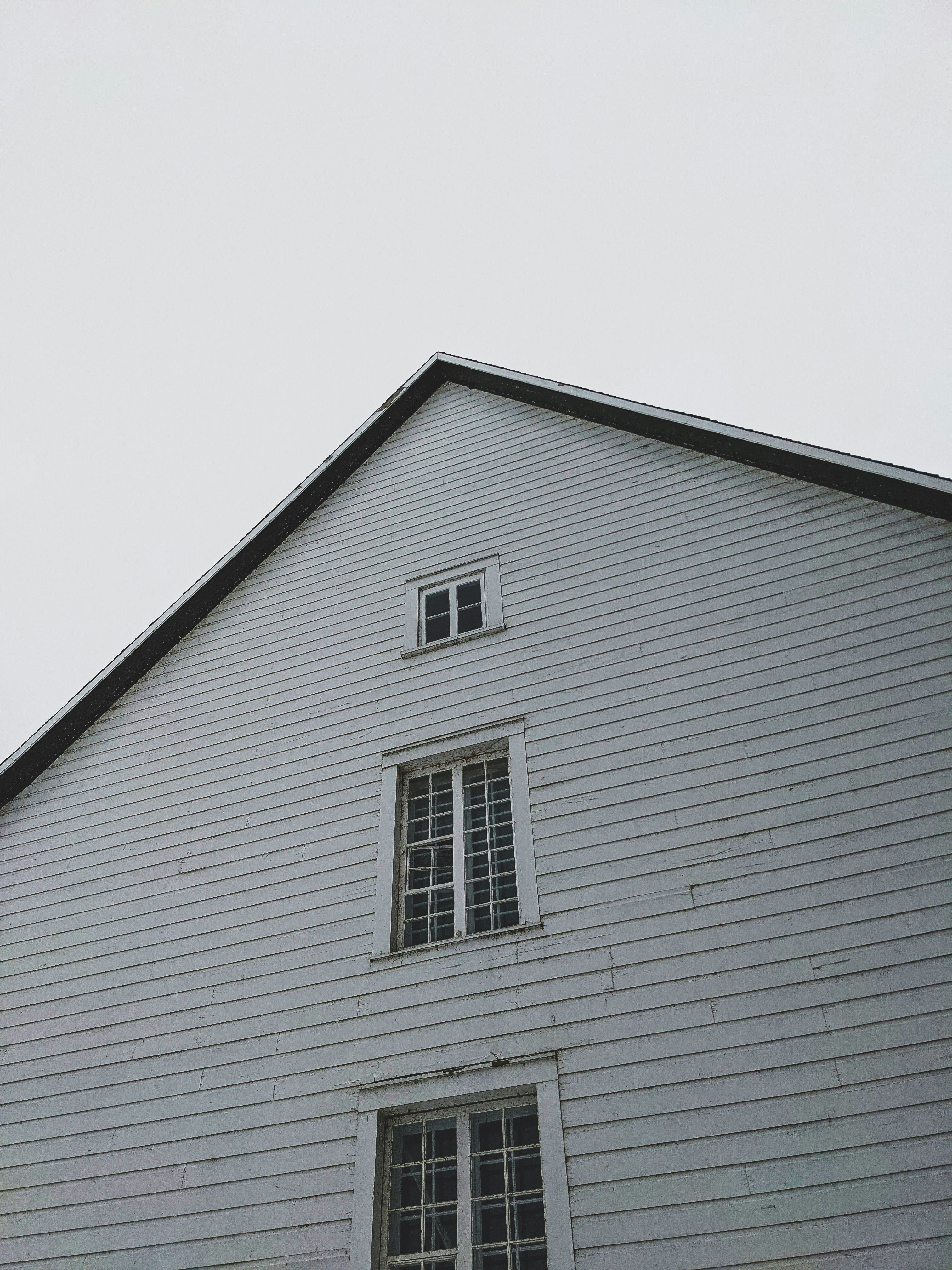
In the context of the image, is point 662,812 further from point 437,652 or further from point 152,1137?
point 152,1137

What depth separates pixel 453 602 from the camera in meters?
10.1

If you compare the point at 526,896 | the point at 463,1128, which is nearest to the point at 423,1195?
the point at 463,1128

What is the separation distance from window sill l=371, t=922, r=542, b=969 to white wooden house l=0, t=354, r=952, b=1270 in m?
0.05

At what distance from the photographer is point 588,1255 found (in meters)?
5.72

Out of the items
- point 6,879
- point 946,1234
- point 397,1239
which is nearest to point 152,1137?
point 397,1239

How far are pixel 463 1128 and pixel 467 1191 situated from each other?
0.41m

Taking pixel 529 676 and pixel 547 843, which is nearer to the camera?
pixel 547 843

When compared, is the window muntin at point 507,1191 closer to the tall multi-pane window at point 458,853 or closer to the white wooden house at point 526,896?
the white wooden house at point 526,896

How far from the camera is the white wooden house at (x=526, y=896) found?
5957 millimetres

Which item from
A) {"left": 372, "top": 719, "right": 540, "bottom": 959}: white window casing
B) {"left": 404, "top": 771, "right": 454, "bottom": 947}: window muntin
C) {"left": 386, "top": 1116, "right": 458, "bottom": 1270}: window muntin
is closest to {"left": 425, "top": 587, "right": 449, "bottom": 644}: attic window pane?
{"left": 372, "top": 719, "right": 540, "bottom": 959}: white window casing

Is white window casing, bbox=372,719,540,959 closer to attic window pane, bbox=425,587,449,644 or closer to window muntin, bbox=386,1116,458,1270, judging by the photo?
window muntin, bbox=386,1116,458,1270

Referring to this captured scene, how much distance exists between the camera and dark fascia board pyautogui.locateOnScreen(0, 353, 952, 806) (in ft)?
28.5

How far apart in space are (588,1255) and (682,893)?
2404 mm

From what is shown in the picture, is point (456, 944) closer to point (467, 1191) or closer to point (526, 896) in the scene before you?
point (526, 896)
